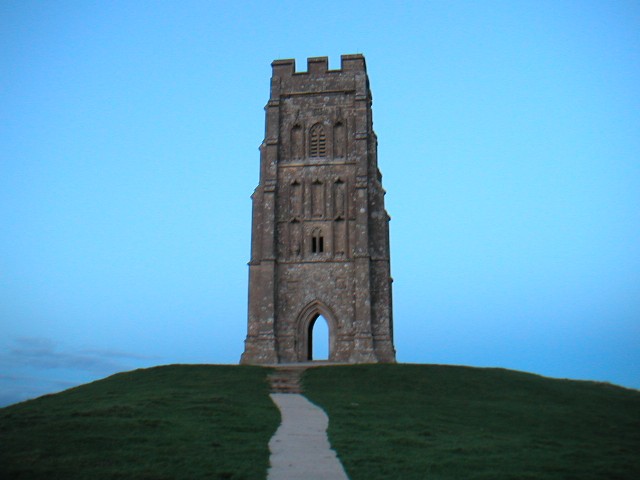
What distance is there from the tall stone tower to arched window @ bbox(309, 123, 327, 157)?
2.5 inches

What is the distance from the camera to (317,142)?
40156 millimetres

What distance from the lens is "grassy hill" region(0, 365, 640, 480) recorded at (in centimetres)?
1222

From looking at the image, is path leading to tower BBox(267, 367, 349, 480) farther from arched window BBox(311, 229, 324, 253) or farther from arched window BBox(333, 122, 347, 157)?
arched window BBox(333, 122, 347, 157)

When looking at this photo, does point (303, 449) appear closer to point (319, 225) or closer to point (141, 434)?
point (141, 434)

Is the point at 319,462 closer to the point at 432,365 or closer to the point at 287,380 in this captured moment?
the point at 287,380

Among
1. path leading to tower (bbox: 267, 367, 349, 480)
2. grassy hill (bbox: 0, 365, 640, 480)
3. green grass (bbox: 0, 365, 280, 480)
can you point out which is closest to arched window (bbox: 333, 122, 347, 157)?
grassy hill (bbox: 0, 365, 640, 480)

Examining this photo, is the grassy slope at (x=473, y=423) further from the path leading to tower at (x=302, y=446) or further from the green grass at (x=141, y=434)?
the green grass at (x=141, y=434)

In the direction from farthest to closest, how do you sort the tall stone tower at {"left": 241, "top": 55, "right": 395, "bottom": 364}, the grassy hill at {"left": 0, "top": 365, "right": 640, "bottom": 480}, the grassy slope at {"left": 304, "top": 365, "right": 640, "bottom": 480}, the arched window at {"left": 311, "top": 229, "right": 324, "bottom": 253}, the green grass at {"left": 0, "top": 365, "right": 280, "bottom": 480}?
the arched window at {"left": 311, "top": 229, "right": 324, "bottom": 253}, the tall stone tower at {"left": 241, "top": 55, "right": 395, "bottom": 364}, the grassy slope at {"left": 304, "top": 365, "right": 640, "bottom": 480}, the grassy hill at {"left": 0, "top": 365, "right": 640, "bottom": 480}, the green grass at {"left": 0, "top": 365, "right": 280, "bottom": 480}

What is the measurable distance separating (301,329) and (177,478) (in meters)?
26.0

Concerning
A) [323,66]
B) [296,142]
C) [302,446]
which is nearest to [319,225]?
[296,142]

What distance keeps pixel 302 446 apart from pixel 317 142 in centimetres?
2782

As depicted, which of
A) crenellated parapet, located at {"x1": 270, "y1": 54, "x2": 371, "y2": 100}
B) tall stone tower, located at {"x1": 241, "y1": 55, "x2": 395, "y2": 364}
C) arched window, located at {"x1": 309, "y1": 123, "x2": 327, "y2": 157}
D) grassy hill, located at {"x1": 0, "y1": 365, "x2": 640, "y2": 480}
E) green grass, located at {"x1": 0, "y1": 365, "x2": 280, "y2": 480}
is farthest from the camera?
crenellated parapet, located at {"x1": 270, "y1": 54, "x2": 371, "y2": 100}

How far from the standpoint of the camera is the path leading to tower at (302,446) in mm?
Result: 12086

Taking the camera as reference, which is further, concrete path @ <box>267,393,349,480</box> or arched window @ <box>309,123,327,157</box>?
arched window @ <box>309,123,327,157</box>
